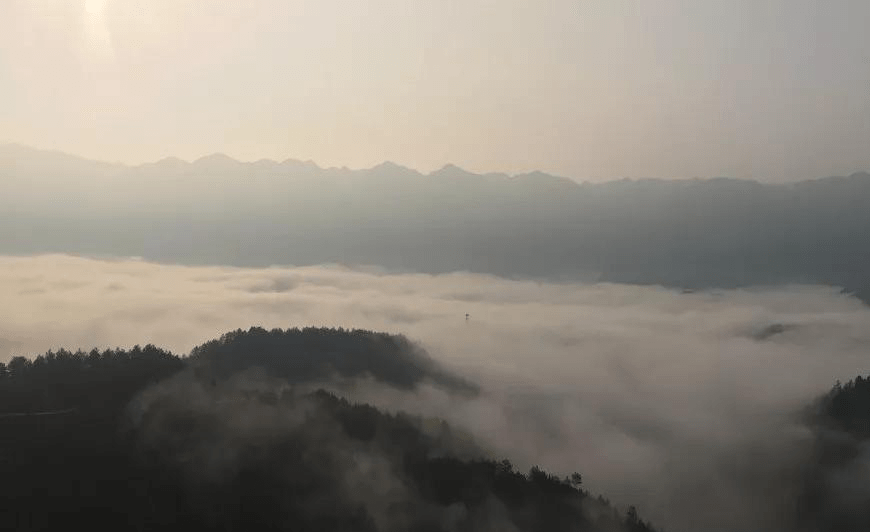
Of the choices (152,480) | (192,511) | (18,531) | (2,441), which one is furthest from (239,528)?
(2,441)

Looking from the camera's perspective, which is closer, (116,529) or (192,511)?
(116,529)

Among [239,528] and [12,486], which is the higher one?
[12,486]

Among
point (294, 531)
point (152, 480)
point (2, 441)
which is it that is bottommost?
point (294, 531)

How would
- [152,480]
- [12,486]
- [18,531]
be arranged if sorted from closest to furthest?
[18,531], [12,486], [152,480]

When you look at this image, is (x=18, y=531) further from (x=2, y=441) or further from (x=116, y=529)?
(x=2, y=441)

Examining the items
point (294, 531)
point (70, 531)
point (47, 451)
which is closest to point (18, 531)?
point (70, 531)

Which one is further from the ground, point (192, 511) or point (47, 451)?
point (47, 451)

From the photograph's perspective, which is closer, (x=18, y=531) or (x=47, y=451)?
(x=18, y=531)

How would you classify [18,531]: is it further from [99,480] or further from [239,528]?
[239,528]

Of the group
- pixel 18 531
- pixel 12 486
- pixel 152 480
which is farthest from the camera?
pixel 152 480
